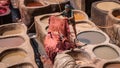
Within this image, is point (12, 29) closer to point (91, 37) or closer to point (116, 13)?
point (91, 37)

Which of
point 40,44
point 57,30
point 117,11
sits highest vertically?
point 57,30

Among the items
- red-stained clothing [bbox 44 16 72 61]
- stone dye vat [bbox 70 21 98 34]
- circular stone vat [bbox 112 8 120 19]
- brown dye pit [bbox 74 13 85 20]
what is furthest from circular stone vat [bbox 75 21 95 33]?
red-stained clothing [bbox 44 16 72 61]

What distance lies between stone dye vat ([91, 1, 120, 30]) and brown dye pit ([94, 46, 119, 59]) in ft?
7.20

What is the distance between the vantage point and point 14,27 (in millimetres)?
10164

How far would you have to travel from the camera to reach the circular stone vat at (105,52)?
324 inches

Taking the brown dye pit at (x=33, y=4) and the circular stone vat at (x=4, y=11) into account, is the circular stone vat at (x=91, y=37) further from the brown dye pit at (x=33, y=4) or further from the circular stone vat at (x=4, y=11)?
the circular stone vat at (x=4, y=11)

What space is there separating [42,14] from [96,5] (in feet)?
8.36

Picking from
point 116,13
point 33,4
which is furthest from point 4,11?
point 116,13

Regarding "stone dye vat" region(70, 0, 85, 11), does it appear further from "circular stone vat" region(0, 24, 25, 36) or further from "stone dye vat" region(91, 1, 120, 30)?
"circular stone vat" region(0, 24, 25, 36)

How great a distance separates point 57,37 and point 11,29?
3.01m

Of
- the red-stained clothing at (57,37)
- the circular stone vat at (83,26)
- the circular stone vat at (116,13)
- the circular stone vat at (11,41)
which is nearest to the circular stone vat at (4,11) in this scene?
the circular stone vat at (11,41)

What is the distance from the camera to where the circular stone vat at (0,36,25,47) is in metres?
9.07

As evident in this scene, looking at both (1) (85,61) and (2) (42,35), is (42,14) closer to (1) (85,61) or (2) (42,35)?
(2) (42,35)

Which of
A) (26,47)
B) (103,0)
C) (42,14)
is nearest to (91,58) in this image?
(26,47)
